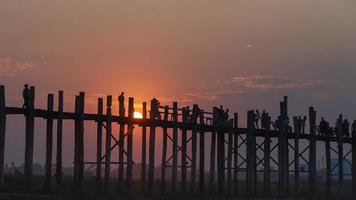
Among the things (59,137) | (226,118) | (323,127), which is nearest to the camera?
(59,137)

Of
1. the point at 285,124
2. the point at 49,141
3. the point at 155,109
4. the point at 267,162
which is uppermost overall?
the point at 155,109

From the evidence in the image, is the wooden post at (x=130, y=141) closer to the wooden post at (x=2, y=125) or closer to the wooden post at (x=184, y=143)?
the wooden post at (x=184, y=143)

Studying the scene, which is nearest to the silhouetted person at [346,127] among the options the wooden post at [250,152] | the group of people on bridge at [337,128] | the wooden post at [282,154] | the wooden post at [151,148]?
the group of people on bridge at [337,128]

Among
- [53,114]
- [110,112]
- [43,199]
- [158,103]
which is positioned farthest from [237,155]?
[43,199]

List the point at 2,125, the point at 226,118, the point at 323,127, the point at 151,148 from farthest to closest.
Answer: the point at 323,127 < the point at 226,118 < the point at 151,148 < the point at 2,125

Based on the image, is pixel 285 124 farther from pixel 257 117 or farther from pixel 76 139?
pixel 76 139

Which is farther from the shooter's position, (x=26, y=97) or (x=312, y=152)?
(x=312, y=152)

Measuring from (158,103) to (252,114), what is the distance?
676cm

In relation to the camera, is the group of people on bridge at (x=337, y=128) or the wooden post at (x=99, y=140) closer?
the wooden post at (x=99, y=140)

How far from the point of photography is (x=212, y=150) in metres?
33.4

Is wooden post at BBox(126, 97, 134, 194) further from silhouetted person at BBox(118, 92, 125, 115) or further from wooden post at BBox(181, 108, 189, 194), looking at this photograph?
wooden post at BBox(181, 108, 189, 194)

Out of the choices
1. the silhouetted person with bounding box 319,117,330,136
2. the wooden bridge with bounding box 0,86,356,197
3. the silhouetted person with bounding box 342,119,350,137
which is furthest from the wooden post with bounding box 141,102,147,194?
the silhouetted person with bounding box 342,119,350,137

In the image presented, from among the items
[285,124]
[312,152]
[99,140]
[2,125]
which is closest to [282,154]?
[285,124]

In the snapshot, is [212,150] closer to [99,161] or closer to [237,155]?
[237,155]
